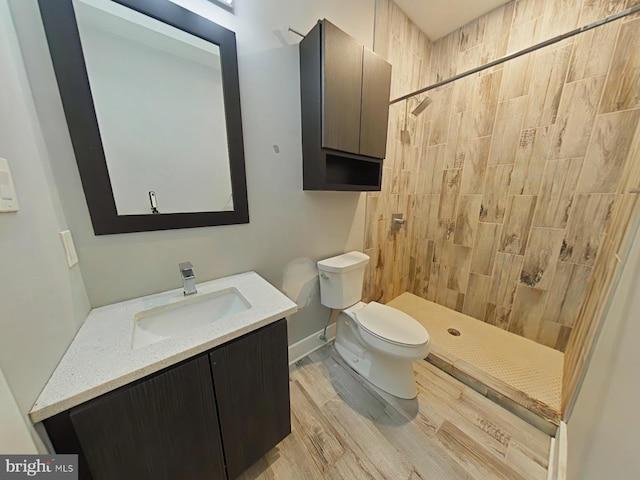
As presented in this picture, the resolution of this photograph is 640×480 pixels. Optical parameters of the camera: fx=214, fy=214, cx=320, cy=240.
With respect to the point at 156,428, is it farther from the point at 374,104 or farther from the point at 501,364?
the point at 501,364

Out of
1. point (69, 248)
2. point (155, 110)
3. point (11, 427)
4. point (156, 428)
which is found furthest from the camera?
point (155, 110)

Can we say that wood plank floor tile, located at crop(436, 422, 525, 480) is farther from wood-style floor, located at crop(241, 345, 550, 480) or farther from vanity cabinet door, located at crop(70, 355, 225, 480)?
vanity cabinet door, located at crop(70, 355, 225, 480)

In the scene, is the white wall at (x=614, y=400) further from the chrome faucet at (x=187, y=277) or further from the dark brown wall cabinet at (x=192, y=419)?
the chrome faucet at (x=187, y=277)

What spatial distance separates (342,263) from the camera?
1534 millimetres

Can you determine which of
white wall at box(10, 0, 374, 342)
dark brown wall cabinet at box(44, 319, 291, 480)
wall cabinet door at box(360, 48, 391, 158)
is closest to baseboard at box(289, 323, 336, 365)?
white wall at box(10, 0, 374, 342)

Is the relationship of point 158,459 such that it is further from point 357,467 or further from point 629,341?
point 629,341

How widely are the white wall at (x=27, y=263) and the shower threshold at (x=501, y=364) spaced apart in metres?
1.99

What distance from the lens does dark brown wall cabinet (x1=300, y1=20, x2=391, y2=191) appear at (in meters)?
1.13

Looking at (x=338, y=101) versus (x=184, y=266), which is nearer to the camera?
(x=184, y=266)

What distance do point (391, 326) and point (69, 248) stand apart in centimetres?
159

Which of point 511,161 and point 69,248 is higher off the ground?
point 511,161

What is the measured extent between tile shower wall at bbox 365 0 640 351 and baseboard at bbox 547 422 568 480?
86 cm

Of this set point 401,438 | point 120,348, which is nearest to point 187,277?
point 120,348

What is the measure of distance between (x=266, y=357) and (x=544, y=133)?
2.31 m
